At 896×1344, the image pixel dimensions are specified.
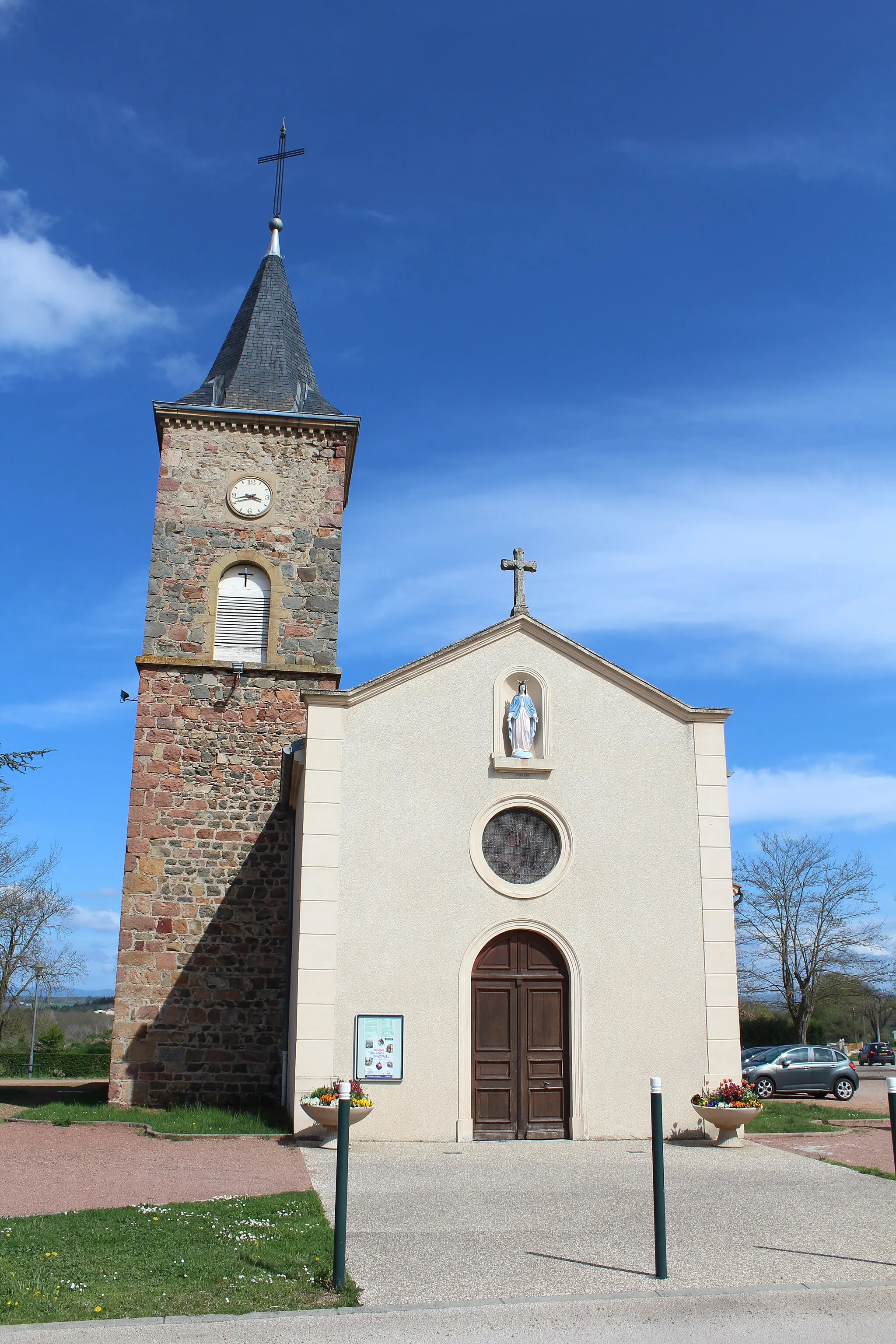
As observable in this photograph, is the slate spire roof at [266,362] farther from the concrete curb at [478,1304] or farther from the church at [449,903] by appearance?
the concrete curb at [478,1304]

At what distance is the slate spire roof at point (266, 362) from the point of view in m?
21.2

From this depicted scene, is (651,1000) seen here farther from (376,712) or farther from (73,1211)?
(73,1211)

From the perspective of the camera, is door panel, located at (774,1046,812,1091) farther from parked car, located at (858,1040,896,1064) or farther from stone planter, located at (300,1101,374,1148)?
parked car, located at (858,1040,896,1064)

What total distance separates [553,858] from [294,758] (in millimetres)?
4156

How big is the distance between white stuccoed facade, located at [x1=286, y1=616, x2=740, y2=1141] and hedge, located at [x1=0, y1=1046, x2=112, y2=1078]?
20207mm

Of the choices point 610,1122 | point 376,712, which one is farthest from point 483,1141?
point 376,712

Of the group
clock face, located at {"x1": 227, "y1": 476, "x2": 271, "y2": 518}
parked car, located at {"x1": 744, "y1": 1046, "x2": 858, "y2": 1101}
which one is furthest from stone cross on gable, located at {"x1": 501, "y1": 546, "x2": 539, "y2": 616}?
parked car, located at {"x1": 744, "y1": 1046, "x2": 858, "y2": 1101}

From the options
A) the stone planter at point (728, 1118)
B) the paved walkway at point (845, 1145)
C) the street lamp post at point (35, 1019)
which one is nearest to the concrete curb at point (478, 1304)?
the paved walkway at point (845, 1145)

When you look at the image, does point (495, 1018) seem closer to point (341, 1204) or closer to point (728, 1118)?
point (728, 1118)

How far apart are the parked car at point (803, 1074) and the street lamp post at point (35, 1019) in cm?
2071

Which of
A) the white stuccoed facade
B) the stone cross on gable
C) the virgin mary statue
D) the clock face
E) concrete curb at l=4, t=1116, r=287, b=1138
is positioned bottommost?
concrete curb at l=4, t=1116, r=287, b=1138

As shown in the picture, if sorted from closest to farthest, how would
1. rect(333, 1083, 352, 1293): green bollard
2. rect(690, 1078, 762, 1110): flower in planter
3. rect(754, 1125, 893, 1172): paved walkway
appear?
rect(333, 1083, 352, 1293): green bollard → rect(754, 1125, 893, 1172): paved walkway → rect(690, 1078, 762, 1110): flower in planter

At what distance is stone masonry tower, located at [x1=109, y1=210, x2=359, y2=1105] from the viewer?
1725 cm

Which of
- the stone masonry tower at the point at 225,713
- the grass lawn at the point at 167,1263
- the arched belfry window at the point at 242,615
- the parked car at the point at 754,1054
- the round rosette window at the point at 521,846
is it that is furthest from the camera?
the parked car at the point at 754,1054
